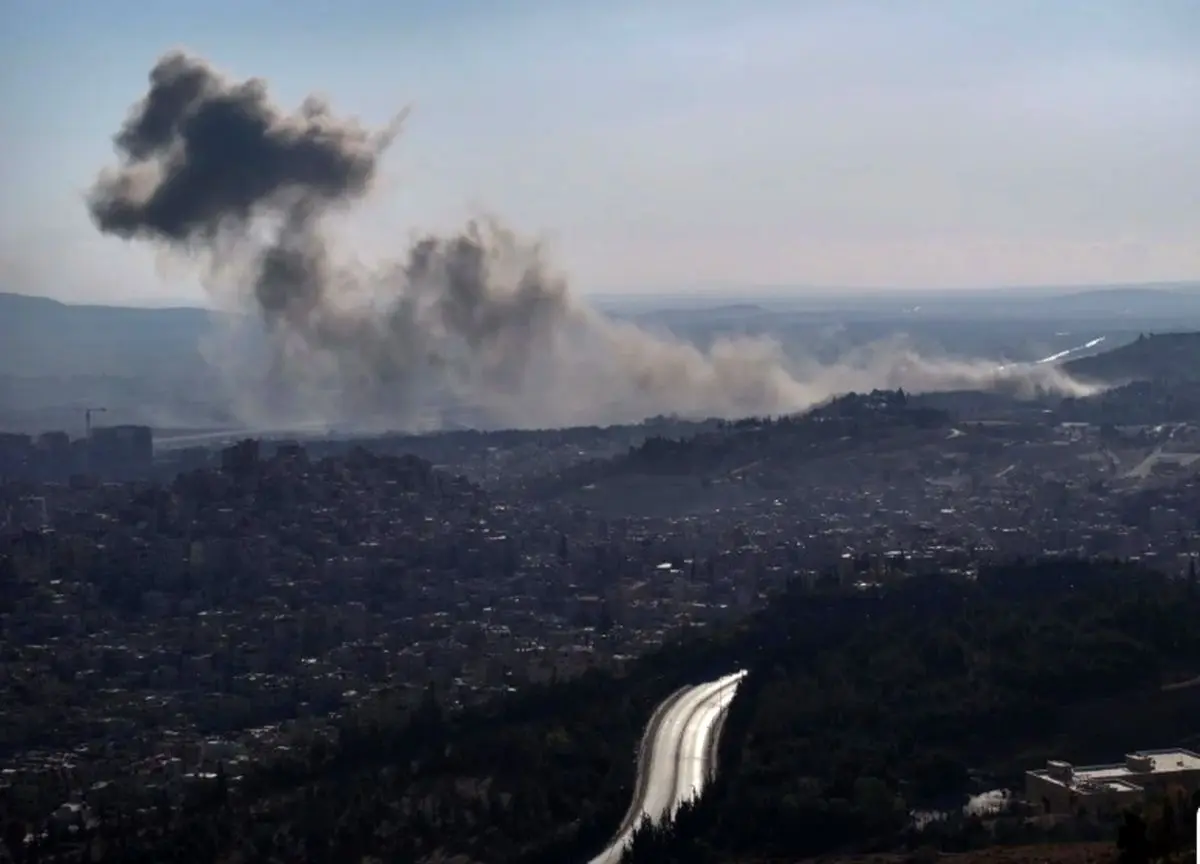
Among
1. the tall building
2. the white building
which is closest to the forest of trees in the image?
the white building

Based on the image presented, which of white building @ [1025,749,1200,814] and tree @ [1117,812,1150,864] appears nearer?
tree @ [1117,812,1150,864]

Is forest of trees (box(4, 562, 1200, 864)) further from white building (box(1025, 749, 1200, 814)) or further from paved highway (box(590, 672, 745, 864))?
white building (box(1025, 749, 1200, 814))

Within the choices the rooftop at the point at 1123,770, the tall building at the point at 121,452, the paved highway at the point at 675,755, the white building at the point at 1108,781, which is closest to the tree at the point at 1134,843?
the white building at the point at 1108,781

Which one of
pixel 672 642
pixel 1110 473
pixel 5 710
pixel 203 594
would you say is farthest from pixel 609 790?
pixel 1110 473

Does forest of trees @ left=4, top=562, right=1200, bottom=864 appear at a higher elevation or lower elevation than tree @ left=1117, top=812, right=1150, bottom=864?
lower

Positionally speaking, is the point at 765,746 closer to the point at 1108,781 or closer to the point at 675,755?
the point at 675,755

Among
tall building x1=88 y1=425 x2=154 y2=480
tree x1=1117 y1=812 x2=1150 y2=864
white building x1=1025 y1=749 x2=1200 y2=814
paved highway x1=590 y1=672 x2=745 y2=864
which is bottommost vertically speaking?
paved highway x1=590 y1=672 x2=745 y2=864
